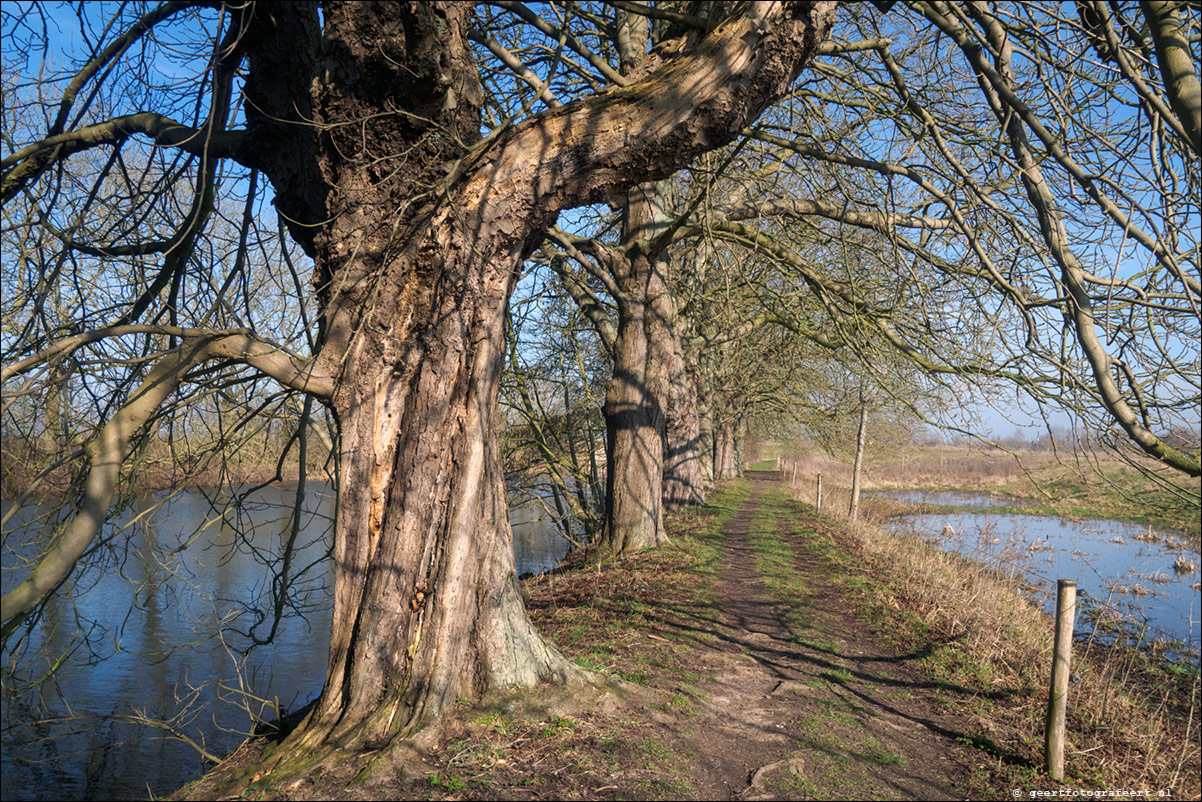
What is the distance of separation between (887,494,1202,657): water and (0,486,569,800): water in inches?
293

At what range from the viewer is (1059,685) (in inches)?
142

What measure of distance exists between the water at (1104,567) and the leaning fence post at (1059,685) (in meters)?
3.48

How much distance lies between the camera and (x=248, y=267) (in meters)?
4.78

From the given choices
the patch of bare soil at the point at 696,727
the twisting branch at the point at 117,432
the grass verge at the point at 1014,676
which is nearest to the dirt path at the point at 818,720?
the patch of bare soil at the point at 696,727

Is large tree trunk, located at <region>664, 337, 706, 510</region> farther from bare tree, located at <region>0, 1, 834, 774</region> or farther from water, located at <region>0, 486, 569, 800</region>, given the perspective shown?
bare tree, located at <region>0, 1, 834, 774</region>

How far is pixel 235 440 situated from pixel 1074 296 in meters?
5.17

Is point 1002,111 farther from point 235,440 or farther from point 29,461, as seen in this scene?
point 29,461

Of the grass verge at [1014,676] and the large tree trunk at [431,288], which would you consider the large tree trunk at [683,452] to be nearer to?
the grass verge at [1014,676]

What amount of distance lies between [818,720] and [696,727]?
846 mm

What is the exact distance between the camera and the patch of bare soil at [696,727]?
3221 millimetres

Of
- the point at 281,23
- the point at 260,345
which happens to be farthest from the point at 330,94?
the point at 260,345

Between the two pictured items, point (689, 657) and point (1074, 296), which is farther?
point (689, 657)

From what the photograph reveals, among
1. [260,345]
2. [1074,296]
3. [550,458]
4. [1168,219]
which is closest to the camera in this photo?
[1074,296]

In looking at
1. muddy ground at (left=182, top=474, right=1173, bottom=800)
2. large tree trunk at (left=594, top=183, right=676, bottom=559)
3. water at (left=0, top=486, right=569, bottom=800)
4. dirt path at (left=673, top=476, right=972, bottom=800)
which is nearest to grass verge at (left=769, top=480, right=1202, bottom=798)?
muddy ground at (left=182, top=474, right=1173, bottom=800)
